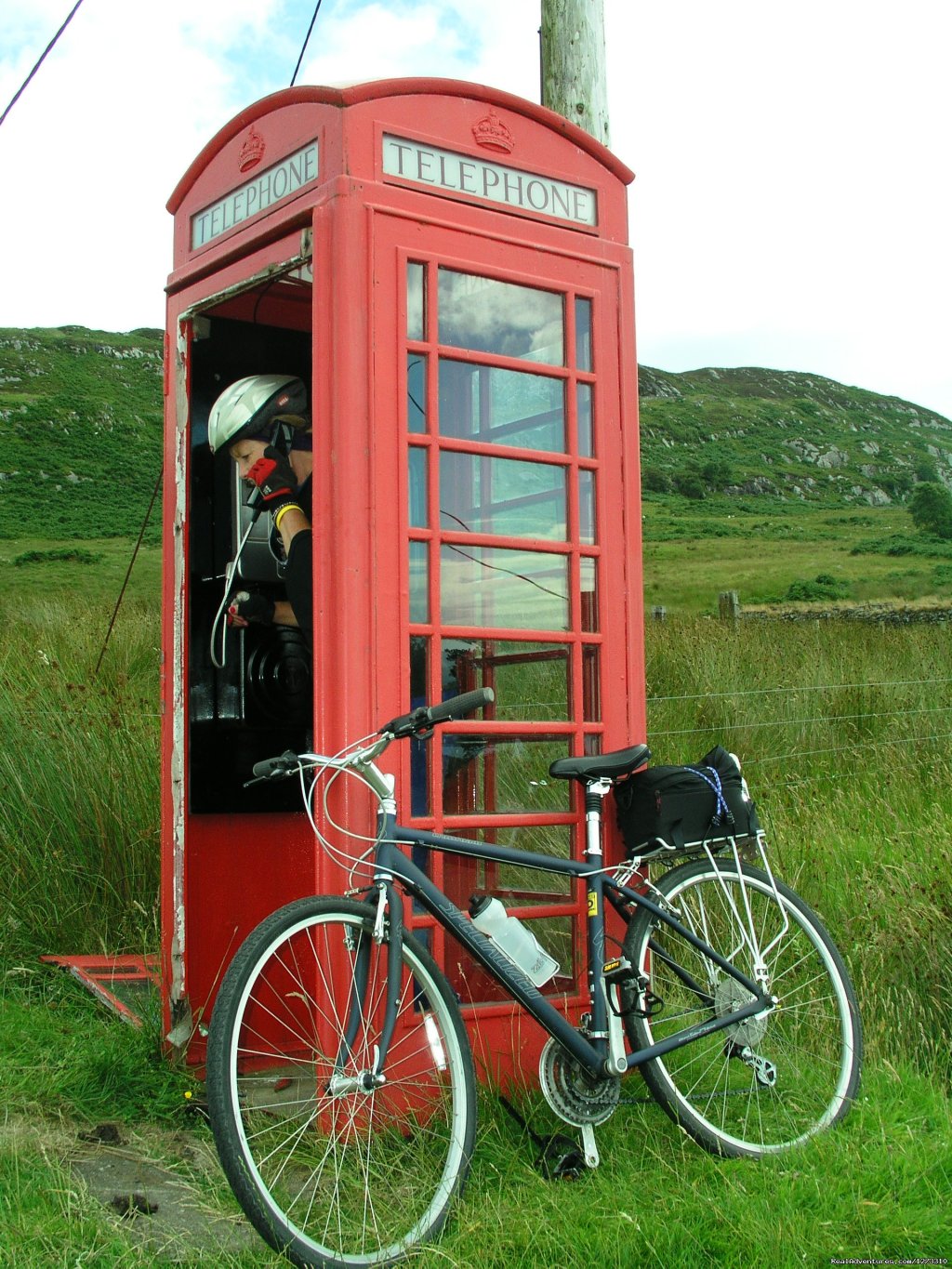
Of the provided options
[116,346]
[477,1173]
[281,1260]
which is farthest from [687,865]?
[116,346]

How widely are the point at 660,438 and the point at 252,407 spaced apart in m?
93.5

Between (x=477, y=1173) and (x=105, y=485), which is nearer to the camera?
(x=477, y=1173)

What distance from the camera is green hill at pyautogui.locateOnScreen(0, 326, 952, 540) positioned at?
6462 centimetres

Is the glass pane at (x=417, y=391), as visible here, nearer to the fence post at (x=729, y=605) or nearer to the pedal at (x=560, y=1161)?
the pedal at (x=560, y=1161)

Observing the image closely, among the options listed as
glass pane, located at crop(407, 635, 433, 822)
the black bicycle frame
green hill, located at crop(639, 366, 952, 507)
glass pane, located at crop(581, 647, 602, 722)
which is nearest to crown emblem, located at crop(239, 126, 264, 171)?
glass pane, located at crop(407, 635, 433, 822)

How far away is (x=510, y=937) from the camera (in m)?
3.03

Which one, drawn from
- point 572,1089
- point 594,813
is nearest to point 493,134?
point 594,813

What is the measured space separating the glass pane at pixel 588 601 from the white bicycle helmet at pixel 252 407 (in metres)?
1.09

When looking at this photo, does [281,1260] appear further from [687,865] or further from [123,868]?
[123,868]

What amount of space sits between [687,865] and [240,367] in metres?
2.19

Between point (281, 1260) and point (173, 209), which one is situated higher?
point (173, 209)

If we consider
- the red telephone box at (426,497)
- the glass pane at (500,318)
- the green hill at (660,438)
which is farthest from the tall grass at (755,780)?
the green hill at (660,438)

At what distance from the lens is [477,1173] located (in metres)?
2.88

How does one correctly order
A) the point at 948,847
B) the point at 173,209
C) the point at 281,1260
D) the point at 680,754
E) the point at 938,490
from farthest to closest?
1. the point at 938,490
2. the point at 680,754
3. the point at 948,847
4. the point at 173,209
5. the point at 281,1260
